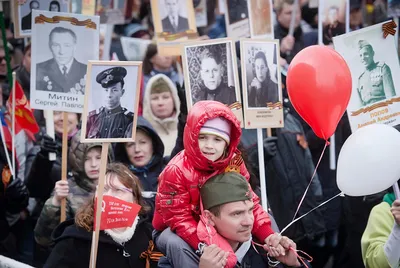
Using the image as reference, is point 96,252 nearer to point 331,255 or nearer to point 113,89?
point 113,89

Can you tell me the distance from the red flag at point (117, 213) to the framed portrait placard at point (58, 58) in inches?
42.2

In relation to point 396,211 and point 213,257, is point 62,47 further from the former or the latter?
point 396,211

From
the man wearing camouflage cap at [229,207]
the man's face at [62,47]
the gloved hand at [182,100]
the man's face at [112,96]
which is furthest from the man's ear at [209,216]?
the gloved hand at [182,100]

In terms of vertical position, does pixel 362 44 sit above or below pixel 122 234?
above

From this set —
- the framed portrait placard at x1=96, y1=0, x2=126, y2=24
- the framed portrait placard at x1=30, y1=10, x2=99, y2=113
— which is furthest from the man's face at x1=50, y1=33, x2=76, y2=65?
the framed portrait placard at x1=96, y1=0, x2=126, y2=24

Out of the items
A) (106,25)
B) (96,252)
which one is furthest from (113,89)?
(106,25)

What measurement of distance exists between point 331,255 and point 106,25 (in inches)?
107

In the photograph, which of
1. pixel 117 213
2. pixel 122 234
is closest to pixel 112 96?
pixel 117 213

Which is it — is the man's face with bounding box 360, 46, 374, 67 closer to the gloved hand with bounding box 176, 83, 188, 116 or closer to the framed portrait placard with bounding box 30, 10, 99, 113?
the gloved hand with bounding box 176, 83, 188, 116

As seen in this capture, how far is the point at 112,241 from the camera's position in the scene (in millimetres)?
4383

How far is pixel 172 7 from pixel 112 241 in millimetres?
2138

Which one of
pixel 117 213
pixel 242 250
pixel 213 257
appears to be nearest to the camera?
pixel 213 257

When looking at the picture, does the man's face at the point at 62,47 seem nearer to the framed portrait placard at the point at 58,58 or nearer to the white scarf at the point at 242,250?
the framed portrait placard at the point at 58,58

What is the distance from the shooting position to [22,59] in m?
7.19
